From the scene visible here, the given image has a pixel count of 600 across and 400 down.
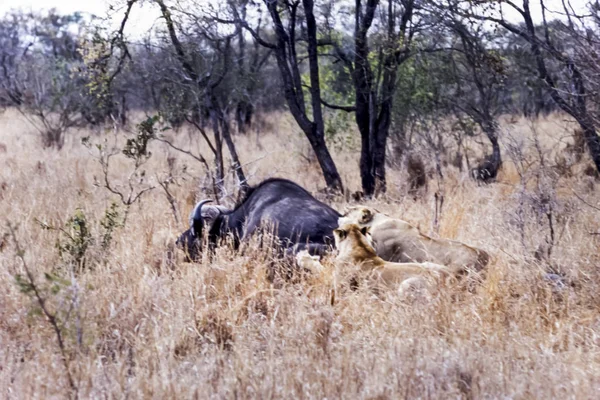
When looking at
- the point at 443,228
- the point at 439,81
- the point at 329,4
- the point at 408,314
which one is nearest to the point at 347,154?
the point at 439,81

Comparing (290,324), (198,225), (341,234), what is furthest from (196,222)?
(290,324)

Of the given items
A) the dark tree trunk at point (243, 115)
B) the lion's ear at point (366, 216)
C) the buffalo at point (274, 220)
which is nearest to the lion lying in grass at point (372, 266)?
the buffalo at point (274, 220)

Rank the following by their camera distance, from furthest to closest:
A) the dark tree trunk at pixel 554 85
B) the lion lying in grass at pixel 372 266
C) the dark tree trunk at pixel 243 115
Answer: the dark tree trunk at pixel 243 115 < the dark tree trunk at pixel 554 85 < the lion lying in grass at pixel 372 266

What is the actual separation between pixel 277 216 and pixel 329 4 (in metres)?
5.06

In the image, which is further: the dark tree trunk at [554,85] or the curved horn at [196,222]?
the dark tree trunk at [554,85]

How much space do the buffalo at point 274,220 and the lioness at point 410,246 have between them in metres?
0.30

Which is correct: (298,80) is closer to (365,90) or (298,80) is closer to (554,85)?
(365,90)

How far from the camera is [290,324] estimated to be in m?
4.53

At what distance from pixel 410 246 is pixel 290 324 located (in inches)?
80.0

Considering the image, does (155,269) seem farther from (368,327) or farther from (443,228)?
(443,228)

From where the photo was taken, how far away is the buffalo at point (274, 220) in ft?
22.0

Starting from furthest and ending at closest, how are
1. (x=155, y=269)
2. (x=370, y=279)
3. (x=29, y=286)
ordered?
(x=155, y=269), (x=370, y=279), (x=29, y=286)

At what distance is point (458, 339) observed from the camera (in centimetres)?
429

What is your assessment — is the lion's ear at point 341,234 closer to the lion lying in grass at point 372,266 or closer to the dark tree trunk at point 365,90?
the lion lying in grass at point 372,266
